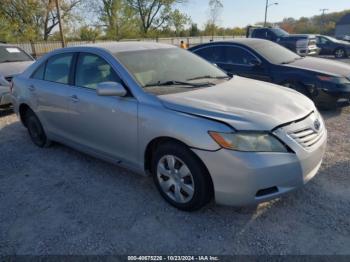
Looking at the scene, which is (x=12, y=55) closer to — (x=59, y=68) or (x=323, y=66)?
(x=59, y=68)

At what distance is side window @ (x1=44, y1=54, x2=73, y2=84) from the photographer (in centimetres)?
384

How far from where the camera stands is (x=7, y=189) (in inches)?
138

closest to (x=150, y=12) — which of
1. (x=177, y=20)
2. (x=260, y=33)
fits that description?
(x=177, y=20)

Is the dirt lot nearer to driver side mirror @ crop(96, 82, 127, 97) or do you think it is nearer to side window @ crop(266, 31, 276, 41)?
driver side mirror @ crop(96, 82, 127, 97)

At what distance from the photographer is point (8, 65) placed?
7000 mm

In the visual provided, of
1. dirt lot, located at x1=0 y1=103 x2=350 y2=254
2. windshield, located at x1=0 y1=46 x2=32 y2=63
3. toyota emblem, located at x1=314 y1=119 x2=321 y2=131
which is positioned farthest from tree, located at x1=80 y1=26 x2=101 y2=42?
toyota emblem, located at x1=314 y1=119 x2=321 y2=131

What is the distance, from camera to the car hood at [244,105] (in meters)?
2.48

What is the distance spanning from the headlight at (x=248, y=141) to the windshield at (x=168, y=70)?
878mm

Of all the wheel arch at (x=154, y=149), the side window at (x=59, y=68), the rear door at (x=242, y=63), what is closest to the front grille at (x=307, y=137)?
the wheel arch at (x=154, y=149)

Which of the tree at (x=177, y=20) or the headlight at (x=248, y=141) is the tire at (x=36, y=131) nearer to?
the headlight at (x=248, y=141)

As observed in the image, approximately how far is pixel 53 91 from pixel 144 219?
221cm

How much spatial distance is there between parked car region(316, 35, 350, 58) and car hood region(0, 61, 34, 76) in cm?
1840

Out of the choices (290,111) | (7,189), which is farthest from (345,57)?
(7,189)

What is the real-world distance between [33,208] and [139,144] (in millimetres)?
1293
